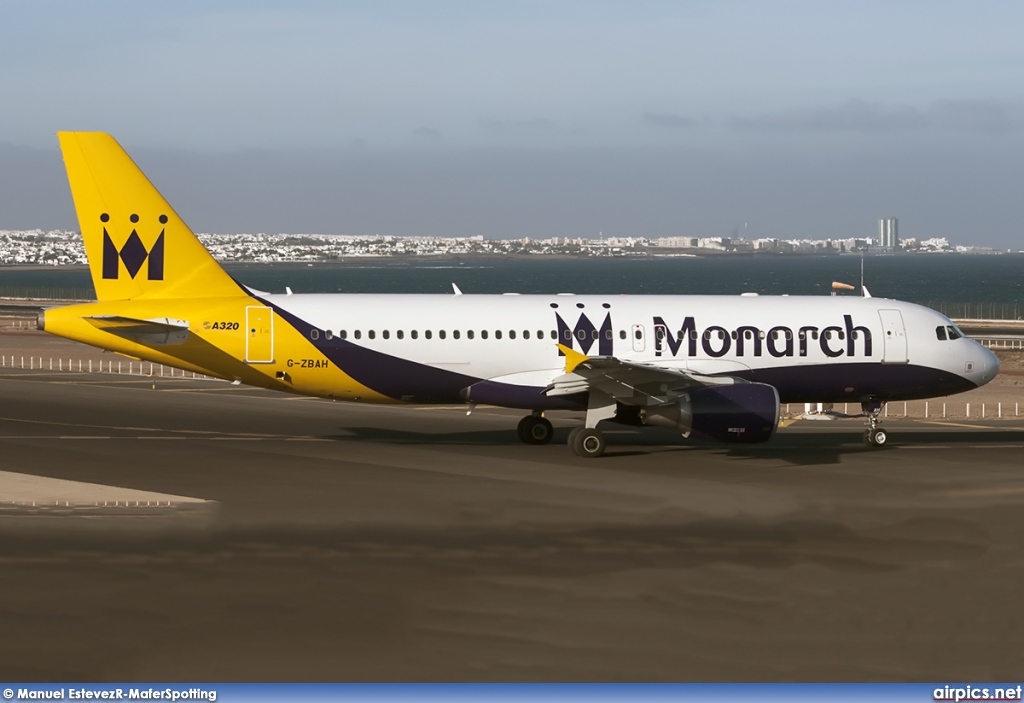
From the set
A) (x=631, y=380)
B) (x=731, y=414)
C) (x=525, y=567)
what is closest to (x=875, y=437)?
(x=731, y=414)

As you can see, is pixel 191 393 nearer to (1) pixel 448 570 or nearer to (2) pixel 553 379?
(2) pixel 553 379

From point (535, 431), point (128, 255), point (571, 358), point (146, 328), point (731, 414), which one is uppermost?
point (128, 255)

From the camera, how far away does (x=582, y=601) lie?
55.9 ft

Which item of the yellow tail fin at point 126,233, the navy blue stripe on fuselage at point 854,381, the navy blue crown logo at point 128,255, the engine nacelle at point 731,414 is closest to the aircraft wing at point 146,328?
the yellow tail fin at point 126,233

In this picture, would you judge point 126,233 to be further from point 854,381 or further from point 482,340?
point 854,381

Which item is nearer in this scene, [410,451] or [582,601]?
[582,601]

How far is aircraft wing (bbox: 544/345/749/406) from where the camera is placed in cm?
3102

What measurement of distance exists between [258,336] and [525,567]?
1583cm

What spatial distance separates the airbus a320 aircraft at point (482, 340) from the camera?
32.3 metres

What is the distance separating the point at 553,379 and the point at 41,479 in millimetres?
13377

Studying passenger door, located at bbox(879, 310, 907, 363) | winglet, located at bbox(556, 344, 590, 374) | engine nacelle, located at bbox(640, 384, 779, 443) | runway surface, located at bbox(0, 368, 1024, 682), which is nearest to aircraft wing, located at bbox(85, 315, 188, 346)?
runway surface, located at bbox(0, 368, 1024, 682)

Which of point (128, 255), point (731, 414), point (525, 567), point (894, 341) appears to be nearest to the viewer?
point (525, 567)

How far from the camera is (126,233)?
33.2 metres

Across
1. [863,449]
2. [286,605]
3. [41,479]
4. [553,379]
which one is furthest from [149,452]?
[863,449]
